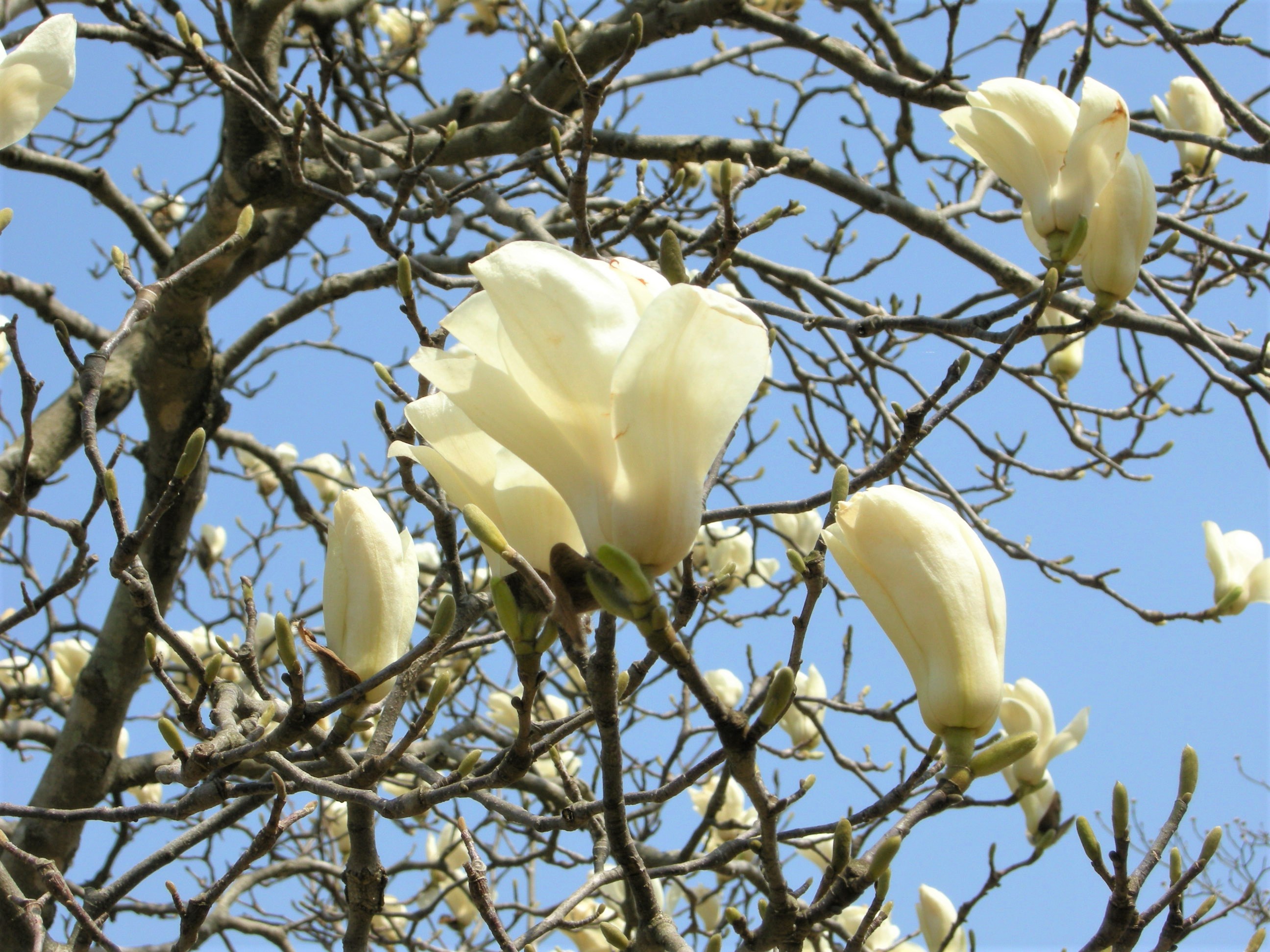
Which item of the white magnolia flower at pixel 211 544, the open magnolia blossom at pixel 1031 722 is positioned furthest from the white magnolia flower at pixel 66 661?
the open magnolia blossom at pixel 1031 722

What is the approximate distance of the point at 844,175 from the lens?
90.9 inches

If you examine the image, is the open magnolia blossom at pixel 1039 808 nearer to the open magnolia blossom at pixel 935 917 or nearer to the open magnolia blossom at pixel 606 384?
the open magnolia blossom at pixel 935 917

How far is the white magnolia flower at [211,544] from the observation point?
12.2 feet

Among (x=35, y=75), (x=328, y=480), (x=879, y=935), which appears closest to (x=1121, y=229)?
(x=35, y=75)

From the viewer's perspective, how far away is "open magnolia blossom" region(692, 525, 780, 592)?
333 cm

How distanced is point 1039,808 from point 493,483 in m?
1.44

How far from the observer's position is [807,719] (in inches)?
117

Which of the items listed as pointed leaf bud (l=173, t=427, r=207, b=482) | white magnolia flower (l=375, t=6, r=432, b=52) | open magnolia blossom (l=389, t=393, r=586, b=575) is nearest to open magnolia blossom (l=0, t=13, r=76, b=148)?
pointed leaf bud (l=173, t=427, r=207, b=482)

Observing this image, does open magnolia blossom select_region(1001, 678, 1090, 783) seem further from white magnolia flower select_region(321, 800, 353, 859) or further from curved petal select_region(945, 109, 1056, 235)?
white magnolia flower select_region(321, 800, 353, 859)

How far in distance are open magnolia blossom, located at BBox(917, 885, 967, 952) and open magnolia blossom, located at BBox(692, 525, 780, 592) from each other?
Result: 4.84 ft

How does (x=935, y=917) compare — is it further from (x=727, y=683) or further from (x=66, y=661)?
(x=66, y=661)

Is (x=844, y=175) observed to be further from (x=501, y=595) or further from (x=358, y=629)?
(x=501, y=595)

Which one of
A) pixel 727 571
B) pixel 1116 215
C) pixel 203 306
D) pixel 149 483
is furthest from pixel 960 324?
pixel 149 483

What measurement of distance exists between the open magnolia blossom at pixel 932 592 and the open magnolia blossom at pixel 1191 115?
2.47 meters
